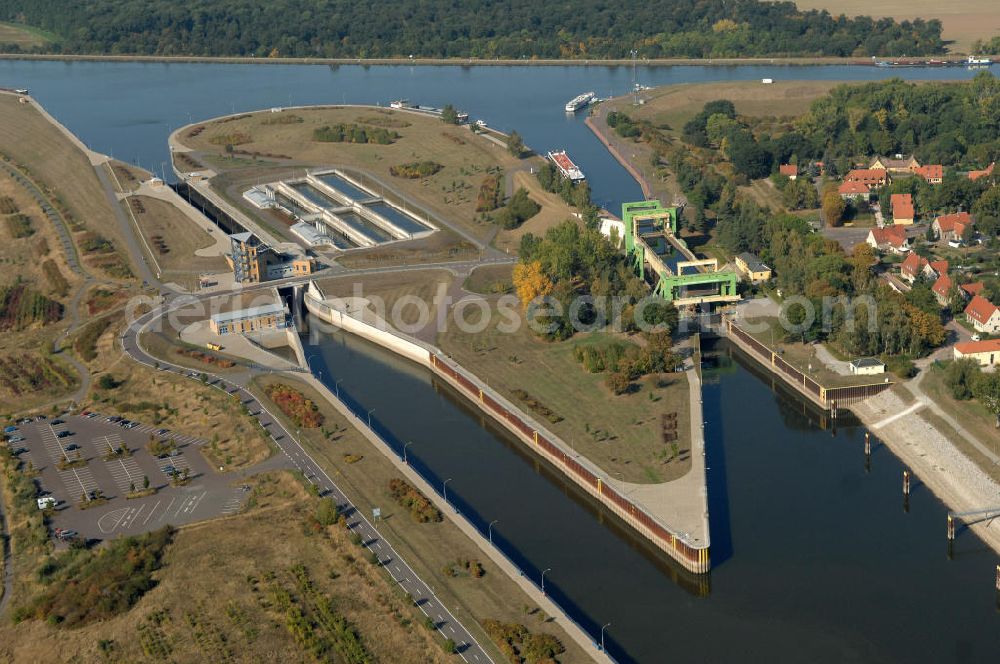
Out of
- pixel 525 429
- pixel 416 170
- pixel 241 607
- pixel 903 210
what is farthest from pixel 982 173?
pixel 241 607

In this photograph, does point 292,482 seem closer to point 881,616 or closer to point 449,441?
point 449,441

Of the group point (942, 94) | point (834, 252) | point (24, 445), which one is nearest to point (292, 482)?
point (24, 445)

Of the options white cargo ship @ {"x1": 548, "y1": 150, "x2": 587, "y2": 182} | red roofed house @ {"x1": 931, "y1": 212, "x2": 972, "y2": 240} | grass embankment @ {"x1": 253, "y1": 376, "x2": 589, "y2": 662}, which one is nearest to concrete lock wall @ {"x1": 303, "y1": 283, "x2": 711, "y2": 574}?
grass embankment @ {"x1": 253, "y1": 376, "x2": 589, "y2": 662}

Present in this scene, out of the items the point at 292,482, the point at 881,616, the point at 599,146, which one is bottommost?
A: the point at 881,616

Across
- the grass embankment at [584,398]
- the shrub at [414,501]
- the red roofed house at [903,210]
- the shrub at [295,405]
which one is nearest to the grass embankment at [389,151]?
the grass embankment at [584,398]

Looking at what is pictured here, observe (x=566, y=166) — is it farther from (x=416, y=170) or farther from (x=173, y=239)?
(x=173, y=239)

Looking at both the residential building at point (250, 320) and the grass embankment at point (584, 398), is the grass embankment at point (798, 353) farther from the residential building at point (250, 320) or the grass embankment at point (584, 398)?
the residential building at point (250, 320)

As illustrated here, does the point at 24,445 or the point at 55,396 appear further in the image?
the point at 55,396
